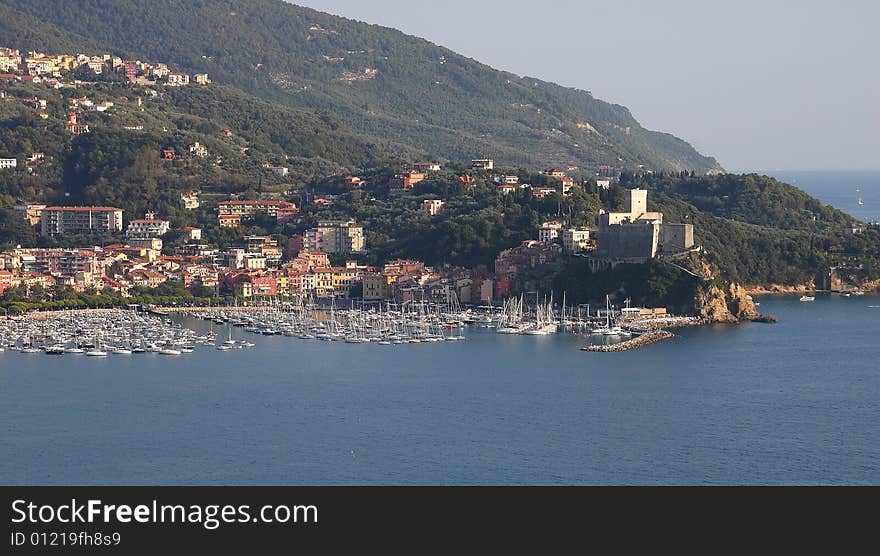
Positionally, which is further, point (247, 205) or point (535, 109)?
point (535, 109)

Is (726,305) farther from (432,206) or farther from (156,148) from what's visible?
(156,148)

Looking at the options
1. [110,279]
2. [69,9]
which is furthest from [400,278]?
[69,9]

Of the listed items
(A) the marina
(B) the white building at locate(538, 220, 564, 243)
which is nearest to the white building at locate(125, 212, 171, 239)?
(A) the marina

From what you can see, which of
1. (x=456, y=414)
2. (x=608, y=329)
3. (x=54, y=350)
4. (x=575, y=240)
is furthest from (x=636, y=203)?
(x=456, y=414)

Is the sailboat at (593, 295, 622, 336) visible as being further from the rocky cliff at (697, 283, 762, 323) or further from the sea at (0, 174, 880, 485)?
the rocky cliff at (697, 283, 762, 323)

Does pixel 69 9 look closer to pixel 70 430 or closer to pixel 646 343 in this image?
pixel 646 343
